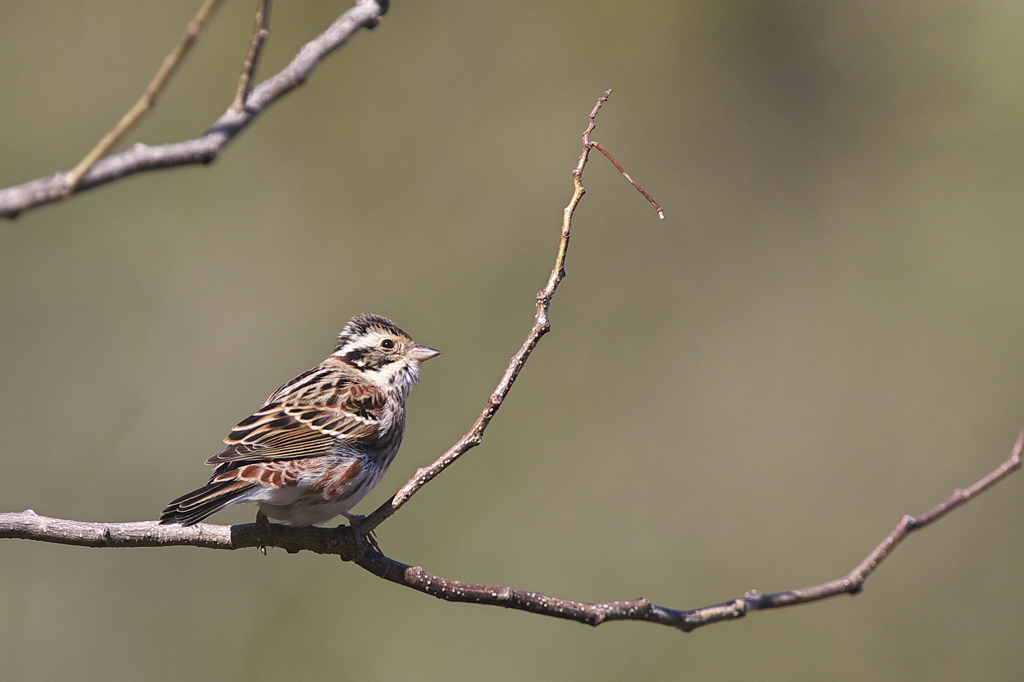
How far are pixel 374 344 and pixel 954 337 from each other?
823 centimetres

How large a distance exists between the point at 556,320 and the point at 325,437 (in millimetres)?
6403

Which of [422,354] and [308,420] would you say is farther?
[422,354]

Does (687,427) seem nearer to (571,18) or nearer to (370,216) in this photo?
(370,216)

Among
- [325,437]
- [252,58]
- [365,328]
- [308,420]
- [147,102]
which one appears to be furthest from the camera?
Result: [365,328]

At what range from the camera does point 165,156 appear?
204 centimetres

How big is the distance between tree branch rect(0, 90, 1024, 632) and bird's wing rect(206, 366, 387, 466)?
3.06 feet

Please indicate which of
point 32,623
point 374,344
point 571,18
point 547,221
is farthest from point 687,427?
point 32,623

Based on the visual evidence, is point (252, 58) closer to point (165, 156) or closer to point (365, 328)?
point (165, 156)

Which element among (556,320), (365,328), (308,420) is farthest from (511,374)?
(556,320)

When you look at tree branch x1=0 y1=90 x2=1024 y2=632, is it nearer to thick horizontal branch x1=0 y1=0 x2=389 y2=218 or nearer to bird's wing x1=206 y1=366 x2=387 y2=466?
bird's wing x1=206 y1=366 x2=387 y2=466

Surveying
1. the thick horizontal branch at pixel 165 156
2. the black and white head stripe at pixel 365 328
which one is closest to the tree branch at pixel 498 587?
the thick horizontal branch at pixel 165 156

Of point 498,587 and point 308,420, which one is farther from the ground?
point 308,420

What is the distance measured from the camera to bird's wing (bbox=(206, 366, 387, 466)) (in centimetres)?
466

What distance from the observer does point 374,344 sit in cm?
561
